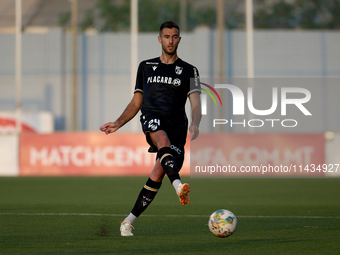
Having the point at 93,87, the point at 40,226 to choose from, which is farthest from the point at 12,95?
the point at 40,226

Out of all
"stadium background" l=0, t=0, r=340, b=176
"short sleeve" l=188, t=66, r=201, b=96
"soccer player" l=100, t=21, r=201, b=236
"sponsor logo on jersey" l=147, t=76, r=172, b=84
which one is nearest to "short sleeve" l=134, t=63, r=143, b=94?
"soccer player" l=100, t=21, r=201, b=236

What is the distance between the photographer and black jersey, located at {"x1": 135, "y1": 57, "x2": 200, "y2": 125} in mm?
6145

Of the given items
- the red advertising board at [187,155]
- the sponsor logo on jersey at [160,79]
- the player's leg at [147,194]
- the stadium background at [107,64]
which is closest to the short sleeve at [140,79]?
the sponsor logo on jersey at [160,79]

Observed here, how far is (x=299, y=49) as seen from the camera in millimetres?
26672

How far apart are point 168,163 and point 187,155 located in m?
12.8

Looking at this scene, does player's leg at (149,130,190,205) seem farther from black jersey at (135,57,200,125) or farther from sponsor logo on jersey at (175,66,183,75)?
sponsor logo on jersey at (175,66,183,75)

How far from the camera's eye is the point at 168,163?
575cm

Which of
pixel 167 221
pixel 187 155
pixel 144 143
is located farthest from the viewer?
pixel 144 143

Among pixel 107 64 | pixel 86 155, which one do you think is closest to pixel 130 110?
pixel 86 155

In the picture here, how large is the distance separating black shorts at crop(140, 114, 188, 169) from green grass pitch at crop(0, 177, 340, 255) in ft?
2.94

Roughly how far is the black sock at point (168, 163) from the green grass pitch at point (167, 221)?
657mm

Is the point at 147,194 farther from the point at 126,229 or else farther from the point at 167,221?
Result: the point at 167,221

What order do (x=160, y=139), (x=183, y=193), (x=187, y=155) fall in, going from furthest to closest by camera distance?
(x=187, y=155) → (x=160, y=139) → (x=183, y=193)

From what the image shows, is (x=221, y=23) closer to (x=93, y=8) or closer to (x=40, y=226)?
(x=40, y=226)
